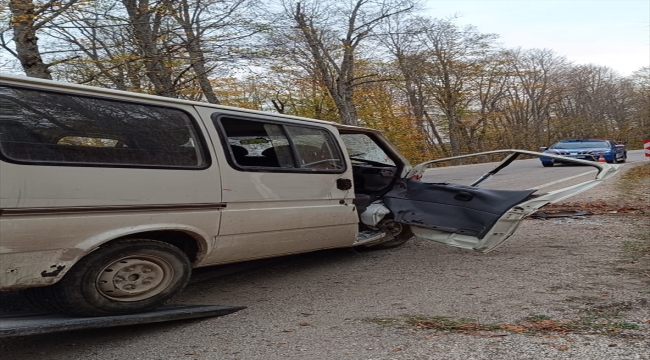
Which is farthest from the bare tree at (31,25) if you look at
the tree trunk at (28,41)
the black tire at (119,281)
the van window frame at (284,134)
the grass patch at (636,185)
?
the grass patch at (636,185)

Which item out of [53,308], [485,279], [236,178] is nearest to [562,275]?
[485,279]

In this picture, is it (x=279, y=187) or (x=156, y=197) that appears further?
(x=279, y=187)

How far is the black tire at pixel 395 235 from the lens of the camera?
589 centimetres

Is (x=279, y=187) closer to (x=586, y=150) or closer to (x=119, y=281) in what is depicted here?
(x=119, y=281)

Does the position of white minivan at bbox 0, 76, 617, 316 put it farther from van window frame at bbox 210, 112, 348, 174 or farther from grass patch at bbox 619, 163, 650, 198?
grass patch at bbox 619, 163, 650, 198

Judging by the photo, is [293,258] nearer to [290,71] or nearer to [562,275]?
[562,275]

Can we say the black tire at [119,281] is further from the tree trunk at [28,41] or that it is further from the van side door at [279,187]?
the tree trunk at [28,41]

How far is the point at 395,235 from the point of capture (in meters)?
5.95

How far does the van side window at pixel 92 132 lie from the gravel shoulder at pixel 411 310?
3.91 ft

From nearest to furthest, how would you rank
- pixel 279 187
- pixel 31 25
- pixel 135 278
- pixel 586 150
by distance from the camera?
1. pixel 135 278
2. pixel 279 187
3. pixel 31 25
4. pixel 586 150

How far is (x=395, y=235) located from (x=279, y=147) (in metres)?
2.18

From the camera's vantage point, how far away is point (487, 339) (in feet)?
10.2

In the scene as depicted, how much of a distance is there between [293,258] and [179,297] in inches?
63.8

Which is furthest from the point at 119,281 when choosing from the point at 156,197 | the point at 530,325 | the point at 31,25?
the point at 31,25
